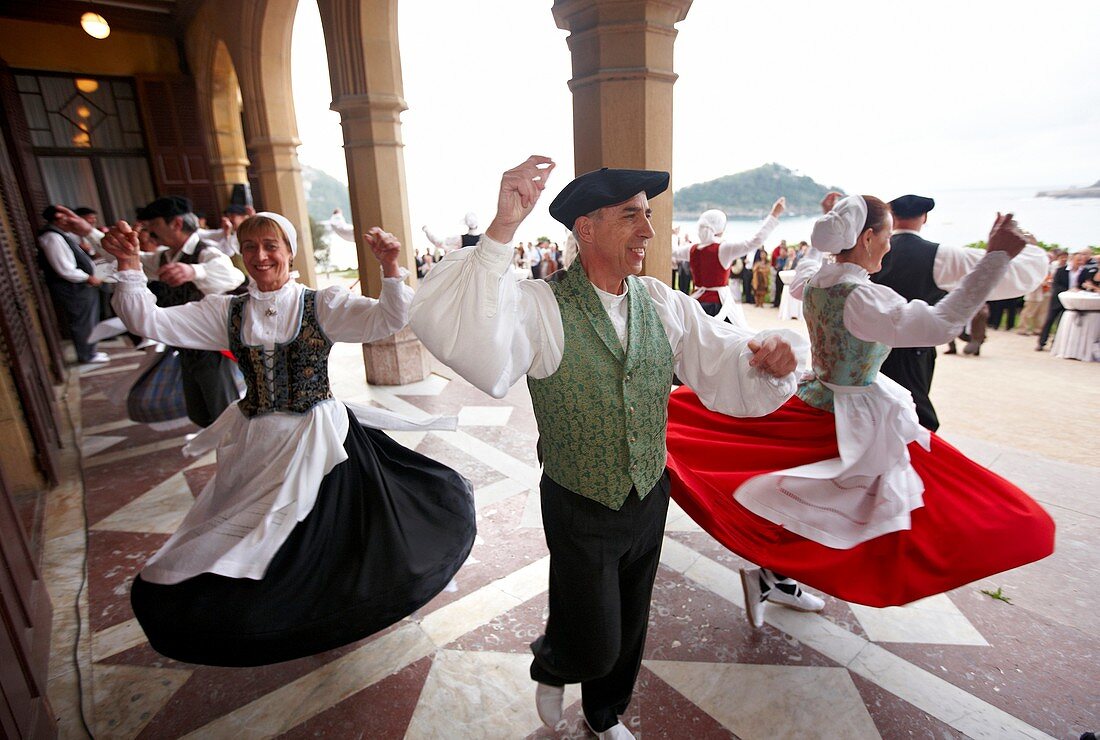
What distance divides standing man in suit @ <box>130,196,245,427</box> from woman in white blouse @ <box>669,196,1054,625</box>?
313 cm

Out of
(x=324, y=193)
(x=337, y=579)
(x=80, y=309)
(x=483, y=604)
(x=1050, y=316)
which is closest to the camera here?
(x=337, y=579)

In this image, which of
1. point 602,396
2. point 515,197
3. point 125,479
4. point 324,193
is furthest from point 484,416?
point 324,193

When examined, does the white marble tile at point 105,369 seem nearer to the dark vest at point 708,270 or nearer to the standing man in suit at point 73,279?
the standing man in suit at point 73,279

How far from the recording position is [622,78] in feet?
9.69

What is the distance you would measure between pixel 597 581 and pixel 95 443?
4.97 metres

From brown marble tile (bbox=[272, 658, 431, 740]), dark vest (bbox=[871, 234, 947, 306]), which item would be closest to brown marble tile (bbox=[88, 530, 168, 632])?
brown marble tile (bbox=[272, 658, 431, 740])

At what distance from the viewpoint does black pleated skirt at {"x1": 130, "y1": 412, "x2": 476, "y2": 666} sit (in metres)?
1.74

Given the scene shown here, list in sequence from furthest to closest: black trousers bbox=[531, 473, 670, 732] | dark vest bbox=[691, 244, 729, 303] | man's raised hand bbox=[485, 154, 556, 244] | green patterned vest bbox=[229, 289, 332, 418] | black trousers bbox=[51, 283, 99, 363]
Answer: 1. black trousers bbox=[51, 283, 99, 363]
2. dark vest bbox=[691, 244, 729, 303]
3. green patterned vest bbox=[229, 289, 332, 418]
4. black trousers bbox=[531, 473, 670, 732]
5. man's raised hand bbox=[485, 154, 556, 244]

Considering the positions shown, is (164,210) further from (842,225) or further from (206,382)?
(842,225)

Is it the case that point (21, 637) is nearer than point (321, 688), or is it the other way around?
point (21, 637)

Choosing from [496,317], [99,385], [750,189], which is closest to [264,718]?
[496,317]

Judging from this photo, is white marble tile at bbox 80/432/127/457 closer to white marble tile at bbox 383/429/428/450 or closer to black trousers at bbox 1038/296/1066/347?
white marble tile at bbox 383/429/428/450

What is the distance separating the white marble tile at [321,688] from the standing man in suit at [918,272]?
2.67 meters

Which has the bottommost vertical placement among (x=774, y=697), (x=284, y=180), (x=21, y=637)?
(x=774, y=697)
